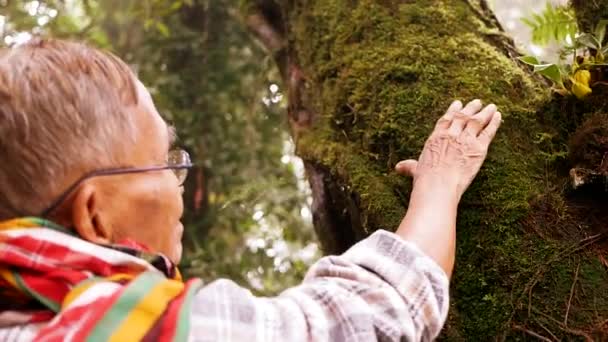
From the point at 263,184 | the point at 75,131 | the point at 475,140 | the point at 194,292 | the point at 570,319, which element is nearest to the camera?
the point at 194,292

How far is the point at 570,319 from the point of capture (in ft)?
5.26

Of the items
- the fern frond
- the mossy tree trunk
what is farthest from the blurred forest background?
the fern frond

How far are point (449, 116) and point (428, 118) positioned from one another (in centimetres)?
14

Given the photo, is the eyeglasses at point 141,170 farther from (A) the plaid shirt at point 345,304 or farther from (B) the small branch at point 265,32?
(B) the small branch at point 265,32

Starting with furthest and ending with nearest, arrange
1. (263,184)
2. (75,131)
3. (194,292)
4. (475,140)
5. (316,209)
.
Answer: (263,184)
(316,209)
(475,140)
(75,131)
(194,292)

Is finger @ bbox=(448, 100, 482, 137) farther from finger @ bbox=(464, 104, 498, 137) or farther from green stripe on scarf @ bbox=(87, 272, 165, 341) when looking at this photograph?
green stripe on scarf @ bbox=(87, 272, 165, 341)

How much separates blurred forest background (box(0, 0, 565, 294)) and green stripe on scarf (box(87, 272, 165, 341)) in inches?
151

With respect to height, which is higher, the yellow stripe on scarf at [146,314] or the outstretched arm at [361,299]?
the yellow stripe on scarf at [146,314]

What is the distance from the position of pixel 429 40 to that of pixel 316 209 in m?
0.71

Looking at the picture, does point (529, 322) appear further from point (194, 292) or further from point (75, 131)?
point (75, 131)

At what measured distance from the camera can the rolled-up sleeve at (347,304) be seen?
4.01 ft

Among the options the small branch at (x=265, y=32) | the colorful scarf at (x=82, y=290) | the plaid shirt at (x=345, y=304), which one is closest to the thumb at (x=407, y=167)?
the plaid shirt at (x=345, y=304)

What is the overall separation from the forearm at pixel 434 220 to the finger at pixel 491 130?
0.73 feet

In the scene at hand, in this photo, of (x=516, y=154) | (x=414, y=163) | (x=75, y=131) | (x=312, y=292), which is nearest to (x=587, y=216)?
(x=516, y=154)
